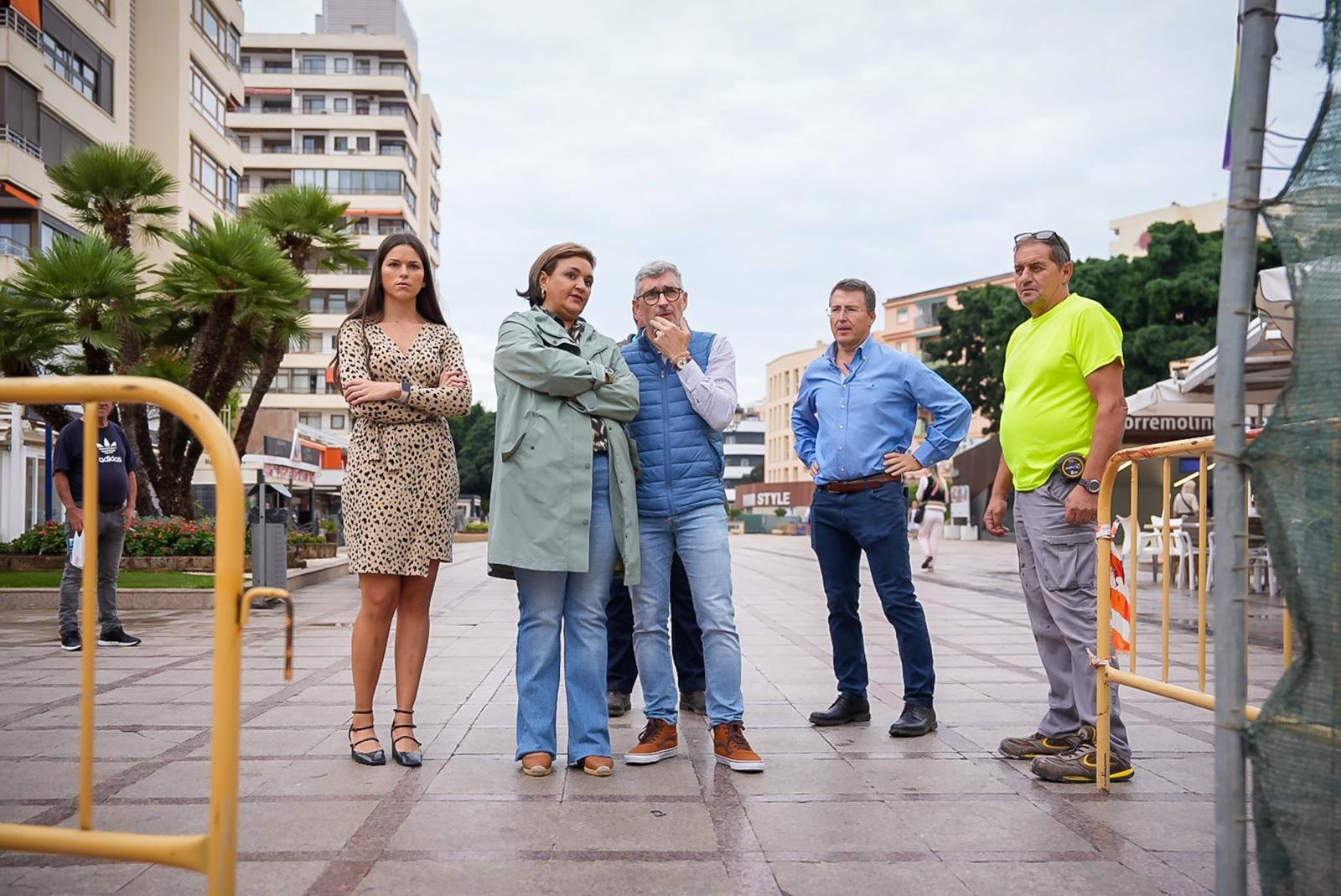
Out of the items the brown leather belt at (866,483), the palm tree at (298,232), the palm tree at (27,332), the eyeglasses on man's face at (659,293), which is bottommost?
the brown leather belt at (866,483)

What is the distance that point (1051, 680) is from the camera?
14.7 feet

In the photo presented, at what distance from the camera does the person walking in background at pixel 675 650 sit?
5.52 meters

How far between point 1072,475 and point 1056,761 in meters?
1.02

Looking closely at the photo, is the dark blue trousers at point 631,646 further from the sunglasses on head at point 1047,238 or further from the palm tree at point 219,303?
the palm tree at point 219,303

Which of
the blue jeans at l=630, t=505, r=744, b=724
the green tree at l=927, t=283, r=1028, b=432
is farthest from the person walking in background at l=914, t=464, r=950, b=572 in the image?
the green tree at l=927, t=283, r=1028, b=432

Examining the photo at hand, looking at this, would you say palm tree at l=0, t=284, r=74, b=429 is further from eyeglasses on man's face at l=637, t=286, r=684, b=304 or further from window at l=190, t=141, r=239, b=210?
window at l=190, t=141, r=239, b=210

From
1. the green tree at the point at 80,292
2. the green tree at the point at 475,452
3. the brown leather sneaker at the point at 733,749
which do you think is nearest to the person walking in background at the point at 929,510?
the green tree at the point at 80,292

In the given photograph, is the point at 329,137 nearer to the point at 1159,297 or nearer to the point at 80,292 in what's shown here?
the point at 1159,297

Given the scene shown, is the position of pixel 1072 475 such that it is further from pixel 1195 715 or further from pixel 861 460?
pixel 1195 715

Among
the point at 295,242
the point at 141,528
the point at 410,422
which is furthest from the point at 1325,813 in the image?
the point at 295,242

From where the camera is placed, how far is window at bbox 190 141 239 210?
35.1 metres

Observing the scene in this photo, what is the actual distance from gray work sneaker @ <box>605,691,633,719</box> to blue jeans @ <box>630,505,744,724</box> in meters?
1.01

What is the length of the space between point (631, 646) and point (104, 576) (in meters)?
4.48

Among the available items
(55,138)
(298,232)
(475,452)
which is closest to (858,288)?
(298,232)
